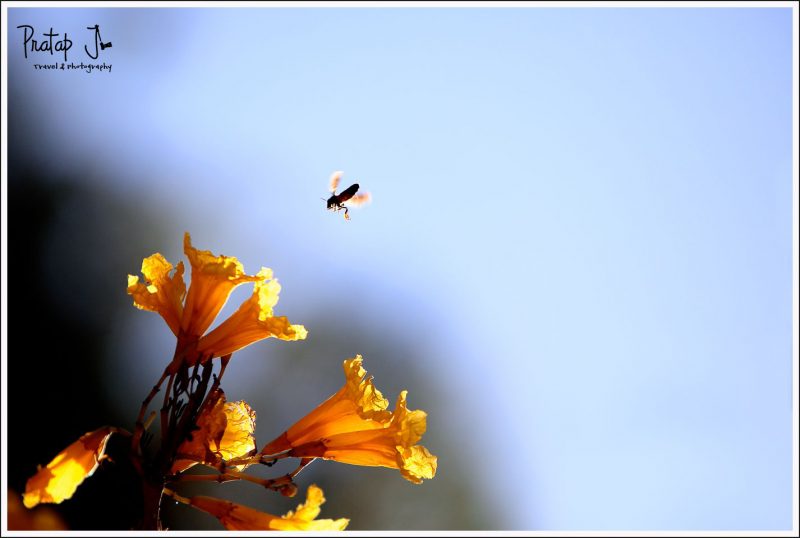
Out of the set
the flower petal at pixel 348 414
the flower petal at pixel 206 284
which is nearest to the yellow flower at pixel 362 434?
the flower petal at pixel 348 414

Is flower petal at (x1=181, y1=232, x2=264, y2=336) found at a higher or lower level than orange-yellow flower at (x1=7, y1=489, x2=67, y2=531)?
higher

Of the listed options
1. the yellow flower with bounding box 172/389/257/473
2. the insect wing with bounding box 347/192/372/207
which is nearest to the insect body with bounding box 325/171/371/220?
the insect wing with bounding box 347/192/372/207

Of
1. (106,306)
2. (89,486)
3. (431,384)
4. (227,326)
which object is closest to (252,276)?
(227,326)

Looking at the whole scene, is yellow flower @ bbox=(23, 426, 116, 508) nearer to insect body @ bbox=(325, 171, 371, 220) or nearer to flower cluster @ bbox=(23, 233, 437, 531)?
flower cluster @ bbox=(23, 233, 437, 531)

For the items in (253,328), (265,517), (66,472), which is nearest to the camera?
(66,472)

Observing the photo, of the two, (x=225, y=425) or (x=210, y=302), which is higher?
(x=210, y=302)

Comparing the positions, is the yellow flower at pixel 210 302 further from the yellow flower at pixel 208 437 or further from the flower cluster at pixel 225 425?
the yellow flower at pixel 208 437

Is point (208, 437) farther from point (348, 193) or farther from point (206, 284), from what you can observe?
point (348, 193)

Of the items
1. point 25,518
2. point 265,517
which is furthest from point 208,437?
point 25,518
